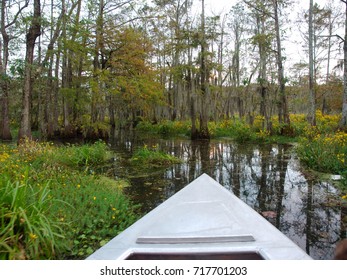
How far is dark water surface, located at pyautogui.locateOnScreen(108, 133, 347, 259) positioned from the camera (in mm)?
3795

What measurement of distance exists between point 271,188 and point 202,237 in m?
4.21

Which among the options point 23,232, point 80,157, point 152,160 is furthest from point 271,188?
point 80,157

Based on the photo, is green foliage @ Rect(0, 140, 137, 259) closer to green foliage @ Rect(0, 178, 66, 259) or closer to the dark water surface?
green foliage @ Rect(0, 178, 66, 259)

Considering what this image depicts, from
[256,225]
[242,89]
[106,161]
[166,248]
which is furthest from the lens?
[242,89]

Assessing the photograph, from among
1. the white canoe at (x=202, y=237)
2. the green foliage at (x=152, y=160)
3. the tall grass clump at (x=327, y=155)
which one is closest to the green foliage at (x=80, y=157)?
the green foliage at (x=152, y=160)

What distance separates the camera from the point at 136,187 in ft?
19.9

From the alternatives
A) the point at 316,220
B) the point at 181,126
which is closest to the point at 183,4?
the point at 181,126

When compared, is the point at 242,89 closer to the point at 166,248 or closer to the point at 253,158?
the point at 253,158

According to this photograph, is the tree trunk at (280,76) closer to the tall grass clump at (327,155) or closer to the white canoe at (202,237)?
the tall grass clump at (327,155)

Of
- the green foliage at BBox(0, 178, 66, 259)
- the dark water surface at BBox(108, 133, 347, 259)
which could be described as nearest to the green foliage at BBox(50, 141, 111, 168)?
the dark water surface at BBox(108, 133, 347, 259)

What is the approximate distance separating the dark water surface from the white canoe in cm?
109

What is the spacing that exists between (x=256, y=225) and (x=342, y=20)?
2005 cm

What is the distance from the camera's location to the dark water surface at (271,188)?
3795 mm

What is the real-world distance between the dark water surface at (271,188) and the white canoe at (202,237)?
1.09m
